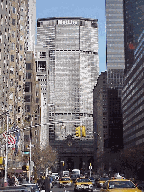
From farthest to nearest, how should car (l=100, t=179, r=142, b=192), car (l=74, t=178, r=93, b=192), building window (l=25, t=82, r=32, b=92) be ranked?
building window (l=25, t=82, r=32, b=92) < car (l=74, t=178, r=93, b=192) < car (l=100, t=179, r=142, b=192)

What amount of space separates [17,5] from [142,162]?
52174 millimetres

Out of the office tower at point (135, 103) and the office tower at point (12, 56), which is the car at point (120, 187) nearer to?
the office tower at point (12, 56)

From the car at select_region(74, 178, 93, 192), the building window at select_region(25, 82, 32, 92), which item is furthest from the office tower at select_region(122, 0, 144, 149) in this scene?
the car at select_region(74, 178, 93, 192)

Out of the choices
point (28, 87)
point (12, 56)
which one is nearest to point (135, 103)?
point (28, 87)

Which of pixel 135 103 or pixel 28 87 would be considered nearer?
pixel 28 87

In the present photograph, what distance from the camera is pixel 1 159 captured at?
52031mm

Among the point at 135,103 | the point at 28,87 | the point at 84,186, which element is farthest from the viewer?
the point at 135,103

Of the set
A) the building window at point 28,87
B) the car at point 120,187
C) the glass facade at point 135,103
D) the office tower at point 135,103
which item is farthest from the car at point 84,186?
the glass facade at point 135,103

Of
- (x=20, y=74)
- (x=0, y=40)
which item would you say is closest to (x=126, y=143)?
(x=20, y=74)

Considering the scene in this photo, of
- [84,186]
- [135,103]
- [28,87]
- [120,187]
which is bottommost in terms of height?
[84,186]

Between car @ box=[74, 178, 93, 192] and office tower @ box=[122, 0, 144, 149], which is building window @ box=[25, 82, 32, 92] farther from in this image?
car @ box=[74, 178, 93, 192]

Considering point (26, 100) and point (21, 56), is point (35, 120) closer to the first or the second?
Result: point (26, 100)

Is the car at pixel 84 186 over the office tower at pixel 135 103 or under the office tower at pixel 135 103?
under

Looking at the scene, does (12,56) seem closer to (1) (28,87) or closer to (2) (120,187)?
(1) (28,87)
